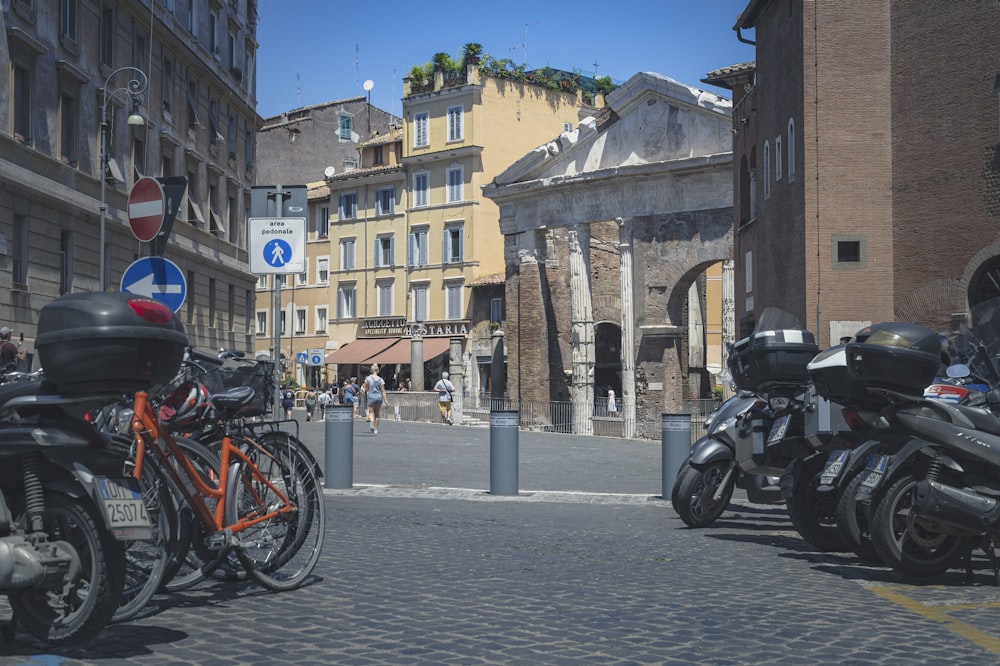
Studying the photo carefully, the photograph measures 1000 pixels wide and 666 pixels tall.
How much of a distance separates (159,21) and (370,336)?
109 feet

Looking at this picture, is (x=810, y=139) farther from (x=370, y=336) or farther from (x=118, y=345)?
(x=370, y=336)

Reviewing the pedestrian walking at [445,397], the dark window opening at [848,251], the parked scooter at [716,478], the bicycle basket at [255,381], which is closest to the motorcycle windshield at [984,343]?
the parked scooter at [716,478]

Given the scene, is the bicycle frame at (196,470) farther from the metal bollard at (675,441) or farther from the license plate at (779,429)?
the metal bollard at (675,441)

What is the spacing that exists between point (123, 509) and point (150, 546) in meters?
0.60

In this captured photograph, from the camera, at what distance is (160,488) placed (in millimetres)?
5793

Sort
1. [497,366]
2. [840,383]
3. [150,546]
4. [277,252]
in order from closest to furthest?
[150,546] → [840,383] → [277,252] → [497,366]

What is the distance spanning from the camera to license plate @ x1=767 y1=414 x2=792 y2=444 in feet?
34.5

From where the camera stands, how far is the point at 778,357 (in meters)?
10.7

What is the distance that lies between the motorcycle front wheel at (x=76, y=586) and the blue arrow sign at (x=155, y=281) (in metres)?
6.06

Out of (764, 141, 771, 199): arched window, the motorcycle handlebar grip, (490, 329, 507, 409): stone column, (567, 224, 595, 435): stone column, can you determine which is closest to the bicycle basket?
the motorcycle handlebar grip


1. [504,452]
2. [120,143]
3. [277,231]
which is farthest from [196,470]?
[120,143]

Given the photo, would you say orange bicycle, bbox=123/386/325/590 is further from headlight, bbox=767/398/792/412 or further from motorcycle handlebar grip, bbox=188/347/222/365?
headlight, bbox=767/398/792/412

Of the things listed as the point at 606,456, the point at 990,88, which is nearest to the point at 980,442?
the point at 990,88

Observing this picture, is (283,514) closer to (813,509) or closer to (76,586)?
(76,586)
